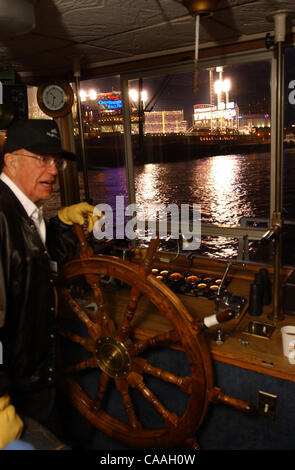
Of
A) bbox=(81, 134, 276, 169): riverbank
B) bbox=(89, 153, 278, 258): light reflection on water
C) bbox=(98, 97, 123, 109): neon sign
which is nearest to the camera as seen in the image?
bbox=(98, 97, 123, 109): neon sign

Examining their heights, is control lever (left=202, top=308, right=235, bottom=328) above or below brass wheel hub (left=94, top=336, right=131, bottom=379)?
above

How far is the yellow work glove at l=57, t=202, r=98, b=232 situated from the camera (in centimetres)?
165

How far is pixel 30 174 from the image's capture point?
1.42 meters

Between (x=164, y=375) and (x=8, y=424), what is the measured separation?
1.91 feet

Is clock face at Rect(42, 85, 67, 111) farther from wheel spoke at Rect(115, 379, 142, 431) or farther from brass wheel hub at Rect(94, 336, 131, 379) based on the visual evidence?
wheel spoke at Rect(115, 379, 142, 431)

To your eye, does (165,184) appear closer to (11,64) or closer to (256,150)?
(11,64)

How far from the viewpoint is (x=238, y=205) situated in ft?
77.7

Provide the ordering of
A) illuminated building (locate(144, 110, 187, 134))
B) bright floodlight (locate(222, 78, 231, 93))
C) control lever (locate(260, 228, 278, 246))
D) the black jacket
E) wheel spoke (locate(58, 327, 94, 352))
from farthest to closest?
illuminated building (locate(144, 110, 187, 134))
bright floodlight (locate(222, 78, 231, 93))
wheel spoke (locate(58, 327, 94, 352))
control lever (locate(260, 228, 278, 246))
the black jacket

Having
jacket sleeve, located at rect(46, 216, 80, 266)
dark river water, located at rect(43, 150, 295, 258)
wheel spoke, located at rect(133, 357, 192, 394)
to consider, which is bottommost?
dark river water, located at rect(43, 150, 295, 258)

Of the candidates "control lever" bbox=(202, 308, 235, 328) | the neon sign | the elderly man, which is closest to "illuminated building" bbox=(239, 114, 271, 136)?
the neon sign

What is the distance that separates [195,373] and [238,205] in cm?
2306

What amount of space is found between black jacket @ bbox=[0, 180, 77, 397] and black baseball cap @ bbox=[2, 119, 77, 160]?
0.51 feet

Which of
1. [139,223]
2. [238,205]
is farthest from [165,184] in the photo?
[139,223]

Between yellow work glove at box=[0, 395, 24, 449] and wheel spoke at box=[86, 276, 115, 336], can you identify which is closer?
yellow work glove at box=[0, 395, 24, 449]
